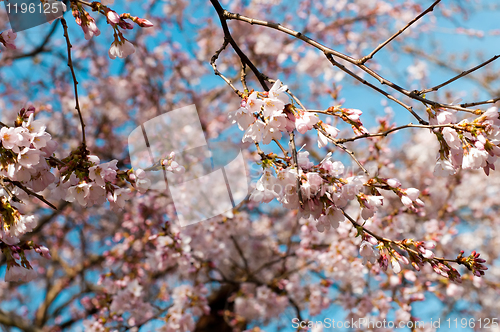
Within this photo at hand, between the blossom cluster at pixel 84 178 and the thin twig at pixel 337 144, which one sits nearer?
the thin twig at pixel 337 144

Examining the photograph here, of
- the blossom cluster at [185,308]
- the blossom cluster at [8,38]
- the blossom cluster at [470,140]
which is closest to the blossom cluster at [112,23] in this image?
the blossom cluster at [8,38]

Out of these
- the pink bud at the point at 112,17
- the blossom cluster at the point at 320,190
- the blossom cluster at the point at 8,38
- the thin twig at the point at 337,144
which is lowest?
the blossom cluster at the point at 320,190

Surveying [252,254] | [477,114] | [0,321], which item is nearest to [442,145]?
[477,114]

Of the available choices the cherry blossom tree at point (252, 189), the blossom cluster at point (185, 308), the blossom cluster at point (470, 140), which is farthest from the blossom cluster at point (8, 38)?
the blossom cluster at point (185, 308)

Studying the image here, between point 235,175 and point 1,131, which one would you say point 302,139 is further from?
A: point 1,131

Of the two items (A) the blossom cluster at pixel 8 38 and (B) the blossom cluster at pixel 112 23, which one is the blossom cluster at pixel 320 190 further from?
(A) the blossom cluster at pixel 8 38

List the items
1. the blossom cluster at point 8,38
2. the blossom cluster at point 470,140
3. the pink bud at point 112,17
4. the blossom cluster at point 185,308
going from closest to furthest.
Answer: the blossom cluster at point 470,140, the pink bud at point 112,17, the blossom cluster at point 8,38, the blossom cluster at point 185,308

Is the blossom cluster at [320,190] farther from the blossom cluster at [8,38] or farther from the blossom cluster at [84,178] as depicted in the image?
the blossom cluster at [8,38]

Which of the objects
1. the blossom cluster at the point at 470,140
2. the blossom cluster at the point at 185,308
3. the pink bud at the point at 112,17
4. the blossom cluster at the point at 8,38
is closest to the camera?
the blossom cluster at the point at 470,140

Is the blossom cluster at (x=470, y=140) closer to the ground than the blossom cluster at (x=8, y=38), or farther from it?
closer to the ground

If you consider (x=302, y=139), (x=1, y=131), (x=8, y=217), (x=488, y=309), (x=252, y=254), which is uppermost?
(x=302, y=139)

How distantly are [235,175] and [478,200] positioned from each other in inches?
252

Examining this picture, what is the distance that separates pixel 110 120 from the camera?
5941 mm

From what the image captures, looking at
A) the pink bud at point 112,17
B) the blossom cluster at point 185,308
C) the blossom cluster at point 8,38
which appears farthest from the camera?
the blossom cluster at point 185,308
